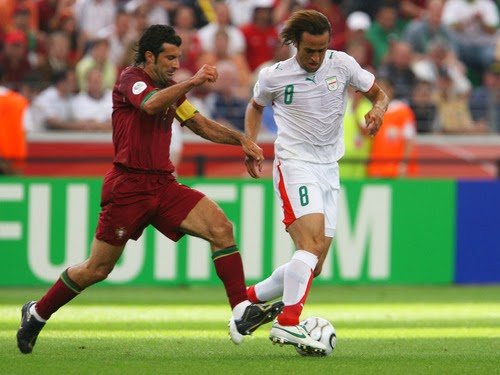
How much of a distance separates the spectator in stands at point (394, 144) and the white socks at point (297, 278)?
25.4 ft

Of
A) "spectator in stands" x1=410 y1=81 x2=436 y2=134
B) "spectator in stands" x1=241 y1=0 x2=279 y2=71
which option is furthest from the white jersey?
"spectator in stands" x1=241 y1=0 x2=279 y2=71

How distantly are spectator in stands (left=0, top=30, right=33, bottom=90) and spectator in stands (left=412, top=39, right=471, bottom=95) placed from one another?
5578mm

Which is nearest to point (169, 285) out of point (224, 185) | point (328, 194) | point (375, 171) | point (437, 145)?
point (224, 185)

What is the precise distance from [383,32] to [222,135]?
11242 millimetres

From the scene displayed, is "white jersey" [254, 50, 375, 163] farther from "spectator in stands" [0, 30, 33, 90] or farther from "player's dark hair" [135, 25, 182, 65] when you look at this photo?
"spectator in stands" [0, 30, 33, 90]

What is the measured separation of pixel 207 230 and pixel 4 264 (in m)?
6.70

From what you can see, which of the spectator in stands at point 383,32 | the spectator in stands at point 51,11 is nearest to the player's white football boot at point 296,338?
the spectator in stands at point 51,11

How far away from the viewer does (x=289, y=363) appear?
869 cm

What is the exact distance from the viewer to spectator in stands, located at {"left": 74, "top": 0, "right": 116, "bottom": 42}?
64.4ft

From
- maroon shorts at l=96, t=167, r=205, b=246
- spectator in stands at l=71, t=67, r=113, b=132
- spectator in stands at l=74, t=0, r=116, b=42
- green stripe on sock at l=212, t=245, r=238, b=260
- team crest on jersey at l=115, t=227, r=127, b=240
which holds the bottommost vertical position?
green stripe on sock at l=212, t=245, r=238, b=260

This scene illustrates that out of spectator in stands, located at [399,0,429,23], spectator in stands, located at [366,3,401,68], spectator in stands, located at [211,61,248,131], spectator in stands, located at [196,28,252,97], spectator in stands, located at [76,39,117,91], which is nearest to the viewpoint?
spectator in stands, located at [211,61,248,131]

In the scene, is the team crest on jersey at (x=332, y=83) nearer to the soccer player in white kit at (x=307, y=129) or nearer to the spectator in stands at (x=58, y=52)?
the soccer player in white kit at (x=307, y=129)

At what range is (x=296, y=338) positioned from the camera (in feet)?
29.3

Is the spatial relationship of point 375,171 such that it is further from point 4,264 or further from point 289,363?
point 289,363
